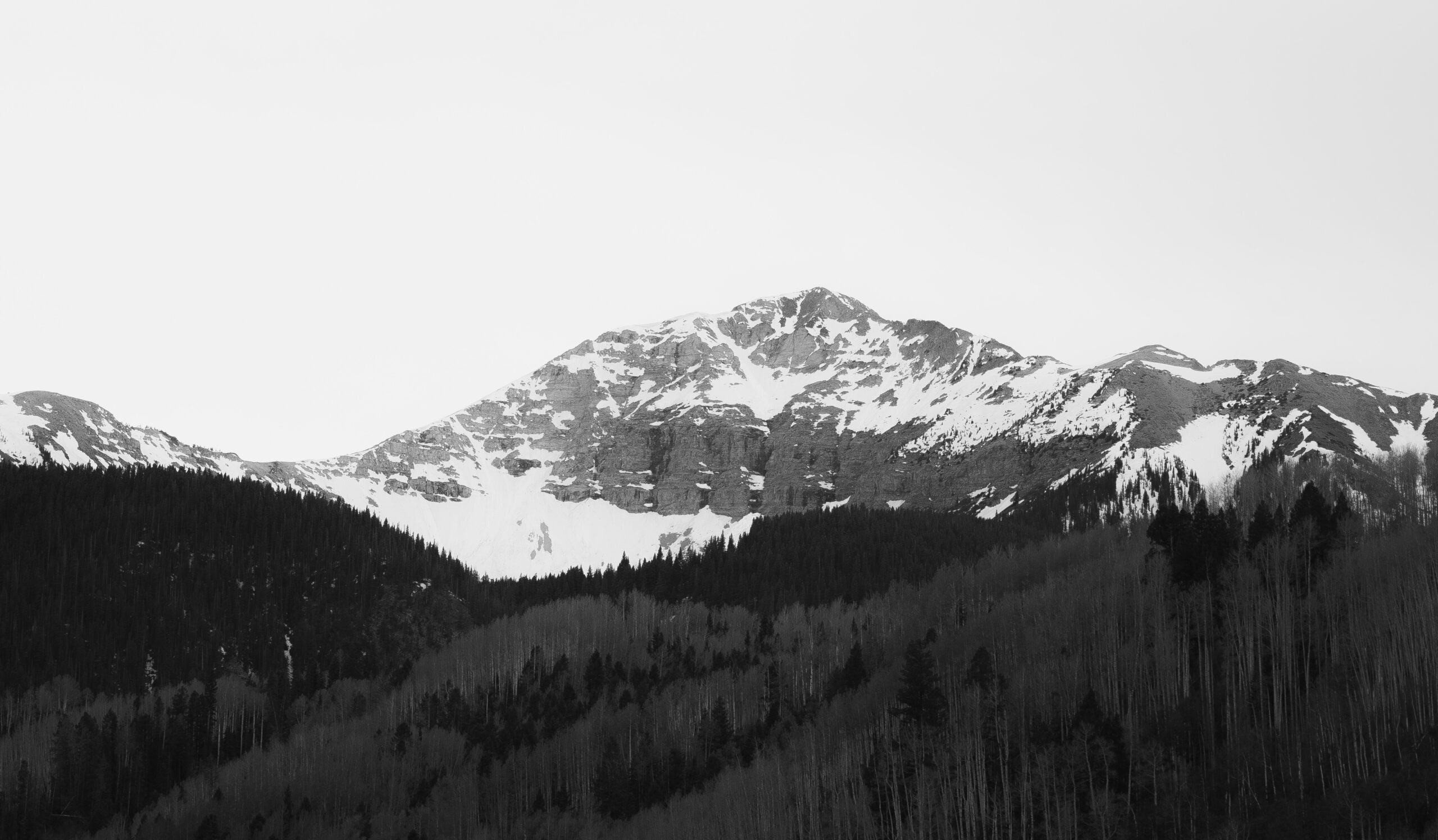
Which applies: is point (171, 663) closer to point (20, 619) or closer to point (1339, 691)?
point (20, 619)

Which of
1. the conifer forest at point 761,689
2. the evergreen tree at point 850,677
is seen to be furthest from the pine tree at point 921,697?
the evergreen tree at point 850,677

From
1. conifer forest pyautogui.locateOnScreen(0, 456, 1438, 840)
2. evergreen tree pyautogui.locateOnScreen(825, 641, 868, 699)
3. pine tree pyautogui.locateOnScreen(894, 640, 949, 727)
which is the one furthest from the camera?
evergreen tree pyautogui.locateOnScreen(825, 641, 868, 699)

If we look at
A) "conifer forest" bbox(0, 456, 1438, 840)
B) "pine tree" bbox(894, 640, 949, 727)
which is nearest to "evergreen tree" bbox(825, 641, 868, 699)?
"conifer forest" bbox(0, 456, 1438, 840)

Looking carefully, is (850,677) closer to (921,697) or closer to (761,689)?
(761,689)

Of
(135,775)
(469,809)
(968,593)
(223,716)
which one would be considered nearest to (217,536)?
(223,716)

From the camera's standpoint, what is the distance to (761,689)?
466 ft

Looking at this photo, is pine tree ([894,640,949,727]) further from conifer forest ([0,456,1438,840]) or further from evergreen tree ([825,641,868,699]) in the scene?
evergreen tree ([825,641,868,699])

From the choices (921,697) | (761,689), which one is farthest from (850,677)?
(921,697)

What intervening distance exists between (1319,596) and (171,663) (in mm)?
137763

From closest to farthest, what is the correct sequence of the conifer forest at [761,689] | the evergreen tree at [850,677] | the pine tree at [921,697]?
the conifer forest at [761,689], the pine tree at [921,697], the evergreen tree at [850,677]

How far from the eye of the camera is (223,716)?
506ft

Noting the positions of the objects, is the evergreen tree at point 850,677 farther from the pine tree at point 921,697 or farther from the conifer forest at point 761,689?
the pine tree at point 921,697

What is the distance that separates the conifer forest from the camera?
8994 centimetres

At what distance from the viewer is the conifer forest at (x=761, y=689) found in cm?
8994
